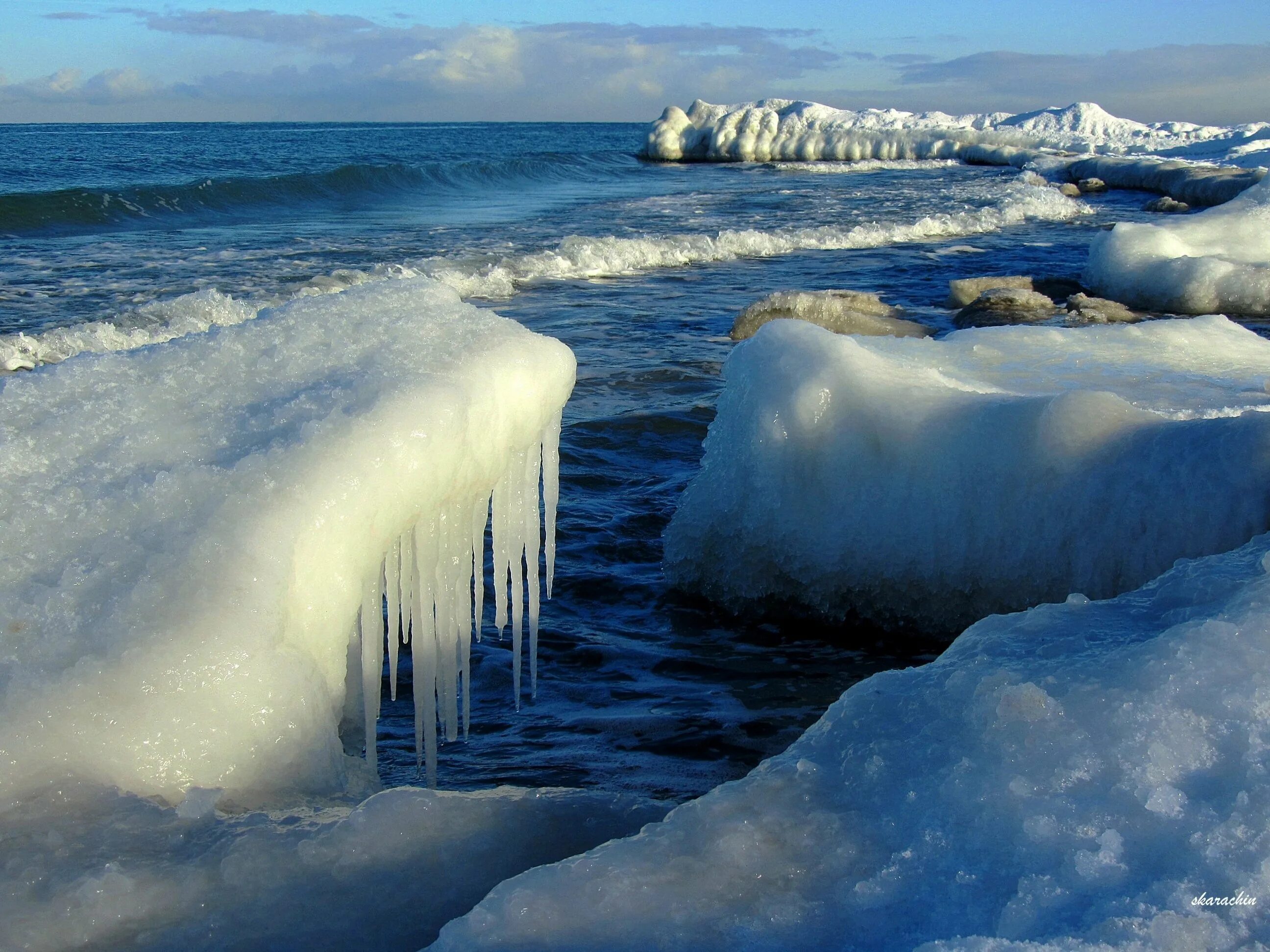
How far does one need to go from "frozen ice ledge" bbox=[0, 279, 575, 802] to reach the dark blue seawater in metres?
0.74

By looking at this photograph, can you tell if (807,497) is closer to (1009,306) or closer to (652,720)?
(652,720)

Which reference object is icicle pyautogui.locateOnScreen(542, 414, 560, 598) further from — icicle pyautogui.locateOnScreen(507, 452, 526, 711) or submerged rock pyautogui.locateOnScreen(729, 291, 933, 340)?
submerged rock pyautogui.locateOnScreen(729, 291, 933, 340)

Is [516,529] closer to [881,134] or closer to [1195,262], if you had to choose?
[1195,262]

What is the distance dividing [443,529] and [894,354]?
2777 mm

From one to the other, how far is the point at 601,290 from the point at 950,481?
9.37 meters

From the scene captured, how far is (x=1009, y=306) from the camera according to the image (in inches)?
388

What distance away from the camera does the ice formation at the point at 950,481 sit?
355cm

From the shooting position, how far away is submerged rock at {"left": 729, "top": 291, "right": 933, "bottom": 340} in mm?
9016

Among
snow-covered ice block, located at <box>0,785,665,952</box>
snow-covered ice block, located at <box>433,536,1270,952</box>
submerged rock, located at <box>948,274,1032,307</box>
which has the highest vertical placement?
submerged rock, located at <box>948,274,1032,307</box>

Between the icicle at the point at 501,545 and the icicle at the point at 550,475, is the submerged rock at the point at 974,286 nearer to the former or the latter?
the icicle at the point at 550,475

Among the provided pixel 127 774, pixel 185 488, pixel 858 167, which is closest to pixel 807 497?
pixel 185 488

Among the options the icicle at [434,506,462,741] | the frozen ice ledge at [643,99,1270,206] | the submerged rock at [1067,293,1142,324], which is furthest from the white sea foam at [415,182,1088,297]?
the frozen ice ledge at [643,99,1270,206]

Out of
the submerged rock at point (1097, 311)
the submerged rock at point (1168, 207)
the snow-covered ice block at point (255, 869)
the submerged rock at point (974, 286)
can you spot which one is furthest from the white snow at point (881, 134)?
the snow-covered ice block at point (255, 869)

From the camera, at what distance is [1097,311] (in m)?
9.70
